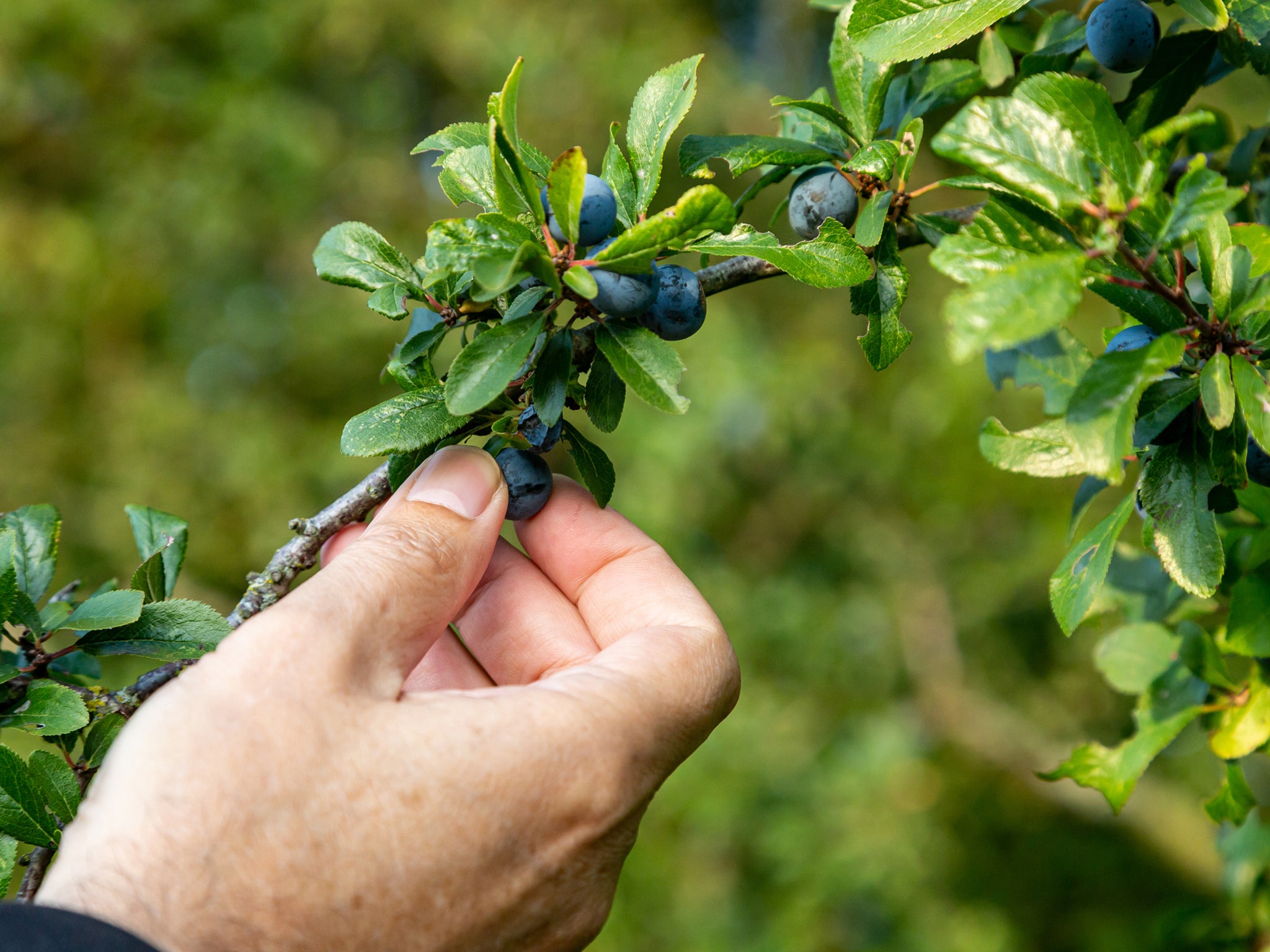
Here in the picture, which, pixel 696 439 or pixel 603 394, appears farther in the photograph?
pixel 696 439

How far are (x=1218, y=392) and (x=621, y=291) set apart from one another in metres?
0.48

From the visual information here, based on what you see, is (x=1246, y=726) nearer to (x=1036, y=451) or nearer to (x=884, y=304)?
(x=1036, y=451)

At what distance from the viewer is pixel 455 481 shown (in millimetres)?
882

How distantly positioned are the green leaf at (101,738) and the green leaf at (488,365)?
0.55m

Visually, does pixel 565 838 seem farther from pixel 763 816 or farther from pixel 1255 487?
pixel 763 816

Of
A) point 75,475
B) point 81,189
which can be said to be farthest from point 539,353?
point 81,189

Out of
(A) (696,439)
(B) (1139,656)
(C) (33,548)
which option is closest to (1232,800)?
(B) (1139,656)

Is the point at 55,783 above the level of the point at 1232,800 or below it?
above

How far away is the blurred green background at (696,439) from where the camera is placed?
3.23 meters

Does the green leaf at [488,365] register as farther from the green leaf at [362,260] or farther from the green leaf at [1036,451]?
the green leaf at [1036,451]

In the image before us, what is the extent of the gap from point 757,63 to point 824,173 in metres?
4.59

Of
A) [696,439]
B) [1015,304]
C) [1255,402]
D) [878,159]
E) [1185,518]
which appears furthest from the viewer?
[696,439]

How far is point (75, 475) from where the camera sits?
408cm

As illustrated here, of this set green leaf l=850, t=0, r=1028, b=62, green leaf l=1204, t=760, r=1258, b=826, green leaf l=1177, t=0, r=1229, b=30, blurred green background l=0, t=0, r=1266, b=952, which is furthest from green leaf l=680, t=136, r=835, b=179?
blurred green background l=0, t=0, r=1266, b=952
